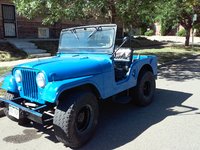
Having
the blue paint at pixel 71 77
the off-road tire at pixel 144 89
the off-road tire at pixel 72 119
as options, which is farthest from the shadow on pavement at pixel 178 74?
the off-road tire at pixel 72 119

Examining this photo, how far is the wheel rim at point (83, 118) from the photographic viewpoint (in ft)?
13.8

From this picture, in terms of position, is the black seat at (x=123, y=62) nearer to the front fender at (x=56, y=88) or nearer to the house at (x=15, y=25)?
the front fender at (x=56, y=88)

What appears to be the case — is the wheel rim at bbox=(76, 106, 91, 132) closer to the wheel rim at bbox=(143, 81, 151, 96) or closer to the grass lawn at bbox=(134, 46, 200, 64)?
the wheel rim at bbox=(143, 81, 151, 96)

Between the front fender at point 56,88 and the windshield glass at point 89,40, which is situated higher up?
the windshield glass at point 89,40

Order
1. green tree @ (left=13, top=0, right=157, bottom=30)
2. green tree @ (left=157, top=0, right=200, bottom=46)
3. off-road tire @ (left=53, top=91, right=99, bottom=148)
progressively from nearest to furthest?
off-road tire @ (left=53, top=91, right=99, bottom=148)
green tree @ (left=13, top=0, right=157, bottom=30)
green tree @ (left=157, top=0, right=200, bottom=46)

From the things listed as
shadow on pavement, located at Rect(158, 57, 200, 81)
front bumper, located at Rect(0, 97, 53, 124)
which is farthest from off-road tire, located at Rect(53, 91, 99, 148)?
shadow on pavement, located at Rect(158, 57, 200, 81)

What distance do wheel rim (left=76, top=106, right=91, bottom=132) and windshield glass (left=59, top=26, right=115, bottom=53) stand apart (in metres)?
1.29

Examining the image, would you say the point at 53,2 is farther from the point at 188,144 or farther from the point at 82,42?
Result: the point at 188,144

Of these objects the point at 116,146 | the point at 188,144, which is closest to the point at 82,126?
the point at 116,146

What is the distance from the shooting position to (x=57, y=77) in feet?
13.0

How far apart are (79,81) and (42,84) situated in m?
0.54

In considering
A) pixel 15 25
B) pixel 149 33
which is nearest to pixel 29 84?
pixel 15 25

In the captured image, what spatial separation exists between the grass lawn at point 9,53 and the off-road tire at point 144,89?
8.17 meters

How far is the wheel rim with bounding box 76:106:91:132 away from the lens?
420 centimetres
